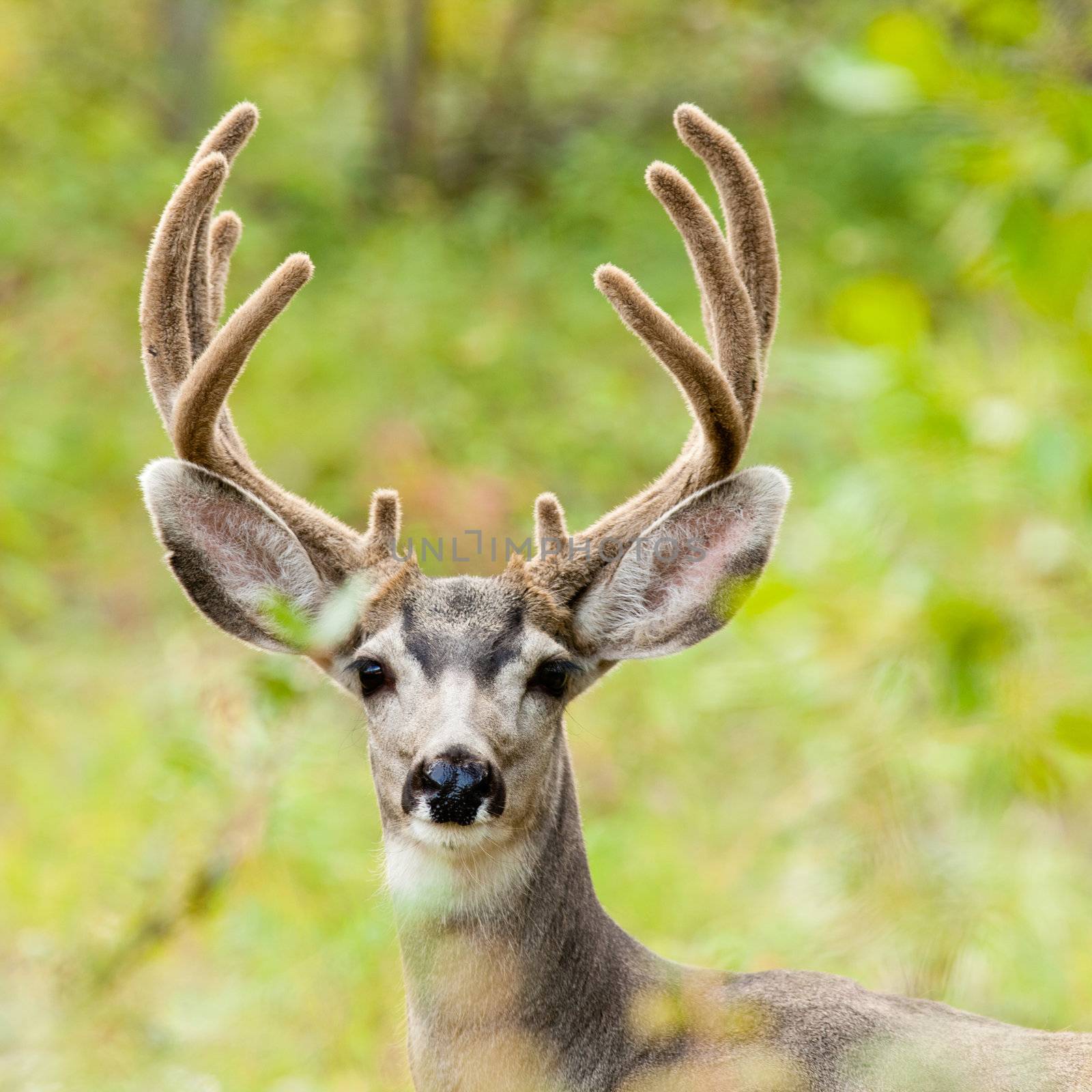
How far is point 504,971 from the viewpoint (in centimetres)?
329

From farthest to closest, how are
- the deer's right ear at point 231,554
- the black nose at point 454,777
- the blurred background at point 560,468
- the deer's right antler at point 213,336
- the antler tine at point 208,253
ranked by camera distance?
1. the antler tine at point 208,253
2. the deer's right ear at point 231,554
3. the deer's right antler at point 213,336
4. the black nose at point 454,777
5. the blurred background at point 560,468

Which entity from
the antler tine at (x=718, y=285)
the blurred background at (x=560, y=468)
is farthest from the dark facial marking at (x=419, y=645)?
the antler tine at (x=718, y=285)

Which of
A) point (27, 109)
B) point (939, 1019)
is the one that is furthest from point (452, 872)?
point (27, 109)

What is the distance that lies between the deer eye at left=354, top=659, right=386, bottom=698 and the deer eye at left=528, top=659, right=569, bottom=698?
1.10 feet

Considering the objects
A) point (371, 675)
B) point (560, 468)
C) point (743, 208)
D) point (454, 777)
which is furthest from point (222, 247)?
point (560, 468)

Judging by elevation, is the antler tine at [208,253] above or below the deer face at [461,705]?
above

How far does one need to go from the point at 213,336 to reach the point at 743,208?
50.6 inches

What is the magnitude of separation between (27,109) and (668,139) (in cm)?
563

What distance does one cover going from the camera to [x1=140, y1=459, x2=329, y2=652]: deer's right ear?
3.39m

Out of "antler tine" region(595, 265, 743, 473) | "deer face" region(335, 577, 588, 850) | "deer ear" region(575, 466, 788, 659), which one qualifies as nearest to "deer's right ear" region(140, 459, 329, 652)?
"deer face" region(335, 577, 588, 850)

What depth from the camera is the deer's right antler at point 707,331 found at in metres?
3.32

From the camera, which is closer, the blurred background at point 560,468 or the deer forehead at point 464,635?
the blurred background at point 560,468

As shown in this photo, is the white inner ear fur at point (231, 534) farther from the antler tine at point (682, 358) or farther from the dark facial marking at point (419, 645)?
the antler tine at point (682, 358)

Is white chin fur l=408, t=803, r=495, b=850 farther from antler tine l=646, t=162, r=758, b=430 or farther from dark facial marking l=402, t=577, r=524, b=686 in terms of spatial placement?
antler tine l=646, t=162, r=758, b=430
